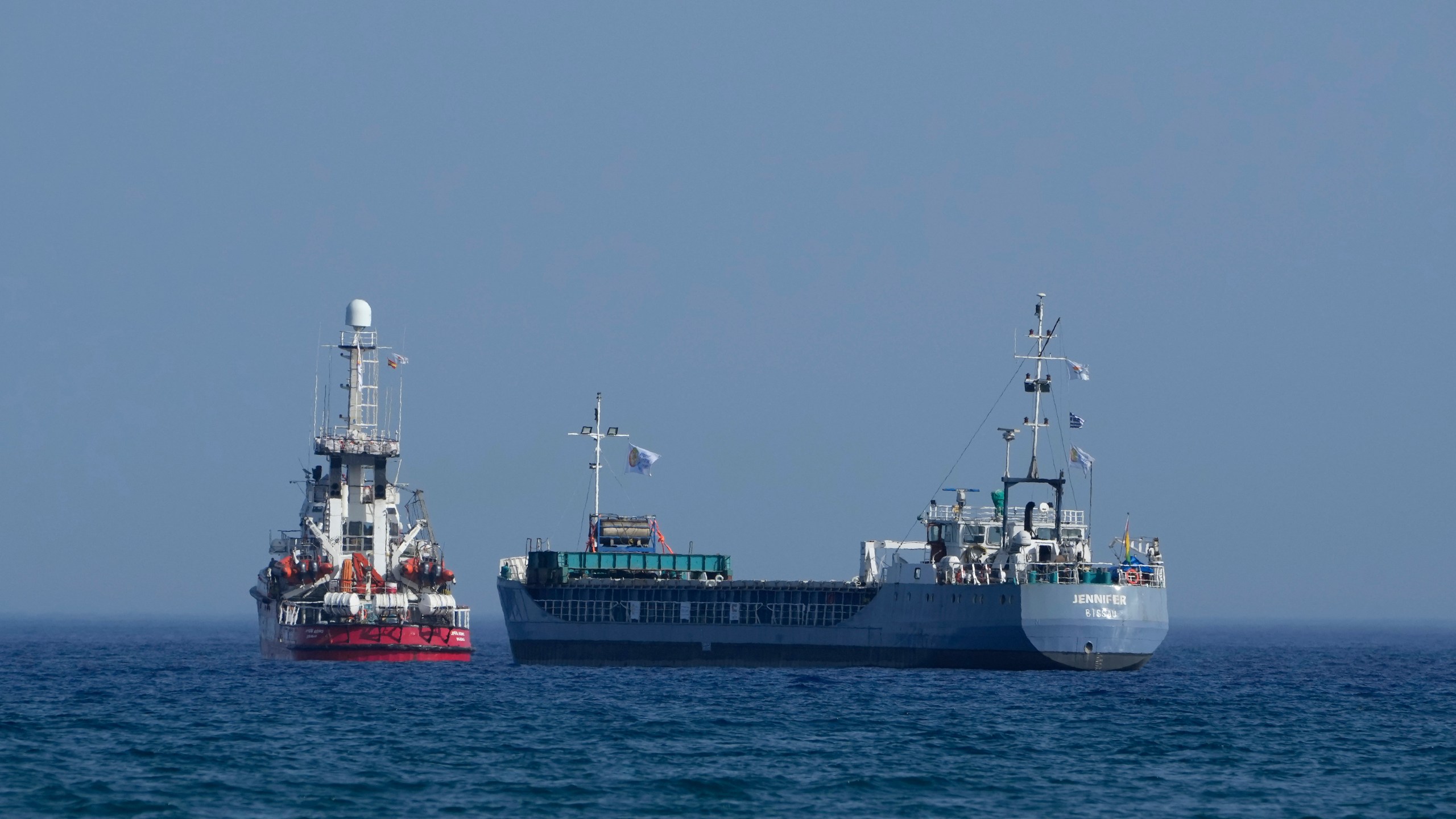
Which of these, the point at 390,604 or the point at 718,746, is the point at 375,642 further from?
the point at 718,746

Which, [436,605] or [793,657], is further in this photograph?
[436,605]

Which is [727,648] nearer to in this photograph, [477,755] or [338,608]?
[338,608]

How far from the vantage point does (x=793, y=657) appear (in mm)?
114938

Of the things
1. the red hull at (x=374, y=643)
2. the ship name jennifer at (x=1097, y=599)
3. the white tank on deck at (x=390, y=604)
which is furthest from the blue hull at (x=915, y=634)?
the white tank on deck at (x=390, y=604)

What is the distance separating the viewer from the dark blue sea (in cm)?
5472

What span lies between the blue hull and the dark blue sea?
75.3 inches

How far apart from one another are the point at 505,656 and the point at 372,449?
26.1 m

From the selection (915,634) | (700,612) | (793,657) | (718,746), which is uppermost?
(700,612)

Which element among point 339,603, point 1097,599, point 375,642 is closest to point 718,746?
point 1097,599

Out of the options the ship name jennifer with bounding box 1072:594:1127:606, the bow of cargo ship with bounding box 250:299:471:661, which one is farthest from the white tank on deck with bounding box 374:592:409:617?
the ship name jennifer with bounding box 1072:594:1127:606

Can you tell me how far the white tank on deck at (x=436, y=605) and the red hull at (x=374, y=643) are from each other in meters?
1.25

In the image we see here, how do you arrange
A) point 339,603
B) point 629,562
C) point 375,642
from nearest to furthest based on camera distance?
1. point 375,642
2. point 339,603
3. point 629,562

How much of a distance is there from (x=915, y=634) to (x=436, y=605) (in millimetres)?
31793

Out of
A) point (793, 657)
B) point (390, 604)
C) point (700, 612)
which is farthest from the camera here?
point (390, 604)
